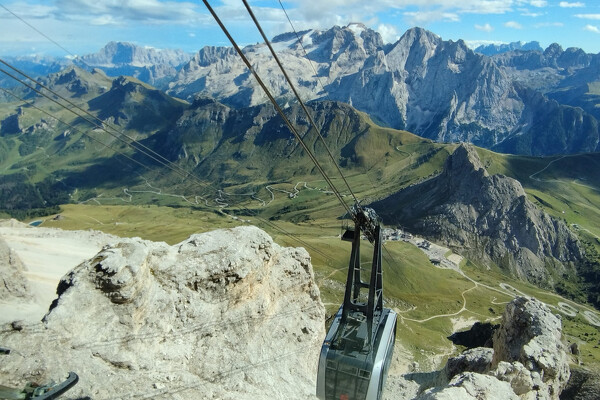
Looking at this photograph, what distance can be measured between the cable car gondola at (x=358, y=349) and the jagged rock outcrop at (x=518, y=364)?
4795 millimetres

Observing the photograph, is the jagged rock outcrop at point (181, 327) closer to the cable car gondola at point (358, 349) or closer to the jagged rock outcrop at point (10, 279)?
the cable car gondola at point (358, 349)

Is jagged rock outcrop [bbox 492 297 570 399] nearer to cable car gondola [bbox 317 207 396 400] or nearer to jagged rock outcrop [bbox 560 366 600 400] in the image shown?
jagged rock outcrop [bbox 560 366 600 400]

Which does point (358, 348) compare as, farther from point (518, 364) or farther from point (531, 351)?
point (531, 351)

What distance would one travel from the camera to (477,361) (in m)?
57.2

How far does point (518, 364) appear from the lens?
135 feet

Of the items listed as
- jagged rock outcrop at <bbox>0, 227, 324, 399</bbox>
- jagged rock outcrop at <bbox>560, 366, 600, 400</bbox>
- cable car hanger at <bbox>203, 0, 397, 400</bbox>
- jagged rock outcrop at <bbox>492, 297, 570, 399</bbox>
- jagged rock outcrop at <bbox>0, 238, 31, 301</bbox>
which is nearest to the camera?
jagged rock outcrop at <bbox>0, 227, 324, 399</bbox>

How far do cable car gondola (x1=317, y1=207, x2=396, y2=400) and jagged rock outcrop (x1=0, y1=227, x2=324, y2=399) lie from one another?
25.9 feet

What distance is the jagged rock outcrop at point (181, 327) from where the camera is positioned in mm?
28734

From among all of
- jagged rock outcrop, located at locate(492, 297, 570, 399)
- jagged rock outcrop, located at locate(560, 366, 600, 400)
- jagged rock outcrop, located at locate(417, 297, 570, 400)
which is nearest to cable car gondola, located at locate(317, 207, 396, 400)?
jagged rock outcrop, located at locate(417, 297, 570, 400)

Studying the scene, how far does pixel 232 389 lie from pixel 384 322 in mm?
13693

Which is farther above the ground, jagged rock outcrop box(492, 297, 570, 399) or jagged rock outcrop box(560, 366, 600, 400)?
jagged rock outcrop box(492, 297, 570, 399)

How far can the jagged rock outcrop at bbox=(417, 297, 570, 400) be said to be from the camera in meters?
34.7

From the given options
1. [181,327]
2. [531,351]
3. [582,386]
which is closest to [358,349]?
[181,327]

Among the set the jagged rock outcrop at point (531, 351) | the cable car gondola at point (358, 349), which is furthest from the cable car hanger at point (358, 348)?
the jagged rock outcrop at point (531, 351)
